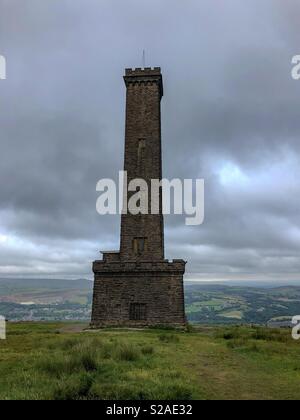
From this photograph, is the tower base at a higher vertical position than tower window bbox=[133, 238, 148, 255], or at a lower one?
lower

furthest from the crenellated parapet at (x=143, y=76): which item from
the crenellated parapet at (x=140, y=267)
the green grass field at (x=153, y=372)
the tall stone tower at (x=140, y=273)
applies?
the green grass field at (x=153, y=372)

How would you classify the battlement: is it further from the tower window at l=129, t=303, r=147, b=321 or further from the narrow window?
the tower window at l=129, t=303, r=147, b=321

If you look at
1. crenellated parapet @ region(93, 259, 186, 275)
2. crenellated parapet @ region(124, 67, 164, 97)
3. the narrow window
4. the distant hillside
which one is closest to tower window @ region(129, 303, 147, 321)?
crenellated parapet @ region(93, 259, 186, 275)

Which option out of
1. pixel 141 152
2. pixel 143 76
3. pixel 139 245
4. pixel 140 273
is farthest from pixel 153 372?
pixel 143 76

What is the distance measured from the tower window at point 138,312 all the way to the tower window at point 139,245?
3443mm

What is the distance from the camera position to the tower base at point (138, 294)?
26.2 m

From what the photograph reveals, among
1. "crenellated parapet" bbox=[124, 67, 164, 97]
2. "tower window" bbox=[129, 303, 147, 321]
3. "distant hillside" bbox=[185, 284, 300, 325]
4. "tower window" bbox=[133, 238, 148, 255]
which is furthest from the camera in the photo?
"distant hillside" bbox=[185, 284, 300, 325]

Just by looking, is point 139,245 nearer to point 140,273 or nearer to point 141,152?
point 140,273

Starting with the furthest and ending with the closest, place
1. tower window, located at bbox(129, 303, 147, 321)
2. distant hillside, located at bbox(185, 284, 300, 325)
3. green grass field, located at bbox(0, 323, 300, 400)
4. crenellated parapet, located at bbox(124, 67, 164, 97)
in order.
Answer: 1. distant hillside, located at bbox(185, 284, 300, 325)
2. crenellated parapet, located at bbox(124, 67, 164, 97)
3. tower window, located at bbox(129, 303, 147, 321)
4. green grass field, located at bbox(0, 323, 300, 400)

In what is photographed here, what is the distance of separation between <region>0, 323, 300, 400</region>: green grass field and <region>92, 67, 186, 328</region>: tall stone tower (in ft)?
30.5

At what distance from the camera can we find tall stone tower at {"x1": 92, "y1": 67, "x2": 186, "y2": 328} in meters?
26.3

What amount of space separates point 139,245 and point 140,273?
6.40ft
